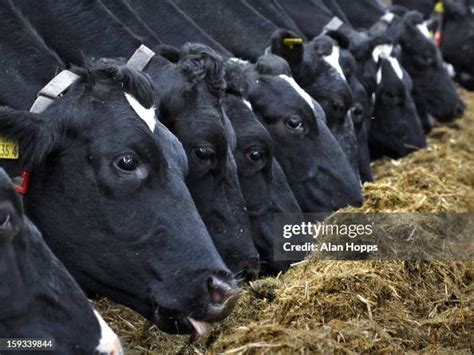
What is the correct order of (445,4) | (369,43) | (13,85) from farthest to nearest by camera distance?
(445,4) < (369,43) < (13,85)

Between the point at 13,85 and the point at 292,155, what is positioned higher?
the point at 13,85

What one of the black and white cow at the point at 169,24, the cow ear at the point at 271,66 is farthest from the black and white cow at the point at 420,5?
the black and white cow at the point at 169,24

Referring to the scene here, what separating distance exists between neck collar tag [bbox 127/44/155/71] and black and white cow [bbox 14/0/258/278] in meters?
0.04

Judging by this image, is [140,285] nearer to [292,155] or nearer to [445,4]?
[292,155]

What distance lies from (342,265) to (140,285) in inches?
60.8

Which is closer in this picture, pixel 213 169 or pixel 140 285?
pixel 140 285

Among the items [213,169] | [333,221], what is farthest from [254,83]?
[213,169]

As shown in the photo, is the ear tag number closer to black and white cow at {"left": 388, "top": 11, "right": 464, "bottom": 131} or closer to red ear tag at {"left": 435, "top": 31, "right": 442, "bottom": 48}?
black and white cow at {"left": 388, "top": 11, "right": 464, "bottom": 131}

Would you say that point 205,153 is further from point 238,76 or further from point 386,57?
point 386,57

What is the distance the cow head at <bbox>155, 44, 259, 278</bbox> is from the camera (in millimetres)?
5645

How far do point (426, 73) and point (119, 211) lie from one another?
8544 millimetres

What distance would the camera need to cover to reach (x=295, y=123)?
7.20m

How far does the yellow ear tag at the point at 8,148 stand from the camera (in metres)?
4.42

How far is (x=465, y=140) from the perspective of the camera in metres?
11.7
